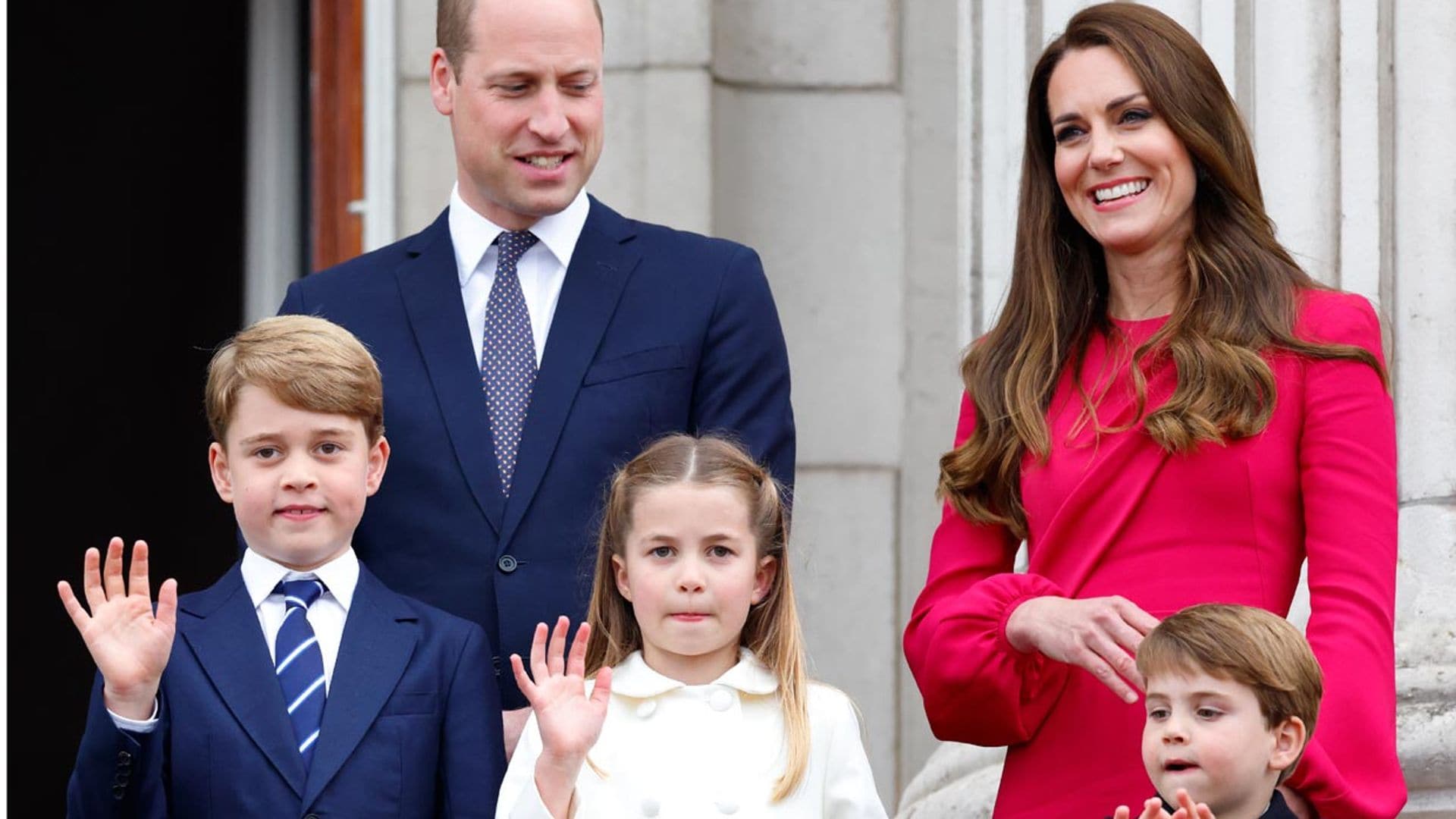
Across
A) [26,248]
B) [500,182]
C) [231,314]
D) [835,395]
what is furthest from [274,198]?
[500,182]

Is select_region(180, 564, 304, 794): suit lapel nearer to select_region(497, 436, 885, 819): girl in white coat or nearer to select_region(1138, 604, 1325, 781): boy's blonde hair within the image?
select_region(497, 436, 885, 819): girl in white coat

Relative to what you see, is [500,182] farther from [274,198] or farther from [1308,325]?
[274,198]

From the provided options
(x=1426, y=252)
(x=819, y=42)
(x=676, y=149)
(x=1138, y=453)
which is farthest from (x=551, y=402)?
(x=819, y=42)

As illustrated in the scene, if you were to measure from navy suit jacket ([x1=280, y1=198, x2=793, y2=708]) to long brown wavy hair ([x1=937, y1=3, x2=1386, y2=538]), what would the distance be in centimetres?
37

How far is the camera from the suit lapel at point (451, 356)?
3.47 metres

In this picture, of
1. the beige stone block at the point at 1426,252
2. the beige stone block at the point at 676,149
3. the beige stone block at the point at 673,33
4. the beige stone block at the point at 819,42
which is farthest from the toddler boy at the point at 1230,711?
the beige stone block at the point at 819,42

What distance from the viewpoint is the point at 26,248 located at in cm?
763

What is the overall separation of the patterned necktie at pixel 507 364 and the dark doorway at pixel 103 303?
13.3ft

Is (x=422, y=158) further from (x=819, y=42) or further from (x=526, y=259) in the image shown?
(x=526, y=259)

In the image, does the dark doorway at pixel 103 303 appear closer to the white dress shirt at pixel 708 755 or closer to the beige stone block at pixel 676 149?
the beige stone block at pixel 676 149

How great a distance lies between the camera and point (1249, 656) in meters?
2.79

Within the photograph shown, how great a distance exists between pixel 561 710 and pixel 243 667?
1.59ft

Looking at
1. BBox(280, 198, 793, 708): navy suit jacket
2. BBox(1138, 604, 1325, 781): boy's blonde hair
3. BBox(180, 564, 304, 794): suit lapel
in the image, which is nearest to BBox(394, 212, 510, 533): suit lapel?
BBox(280, 198, 793, 708): navy suit jacket

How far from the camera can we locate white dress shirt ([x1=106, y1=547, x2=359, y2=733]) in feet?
10.8
